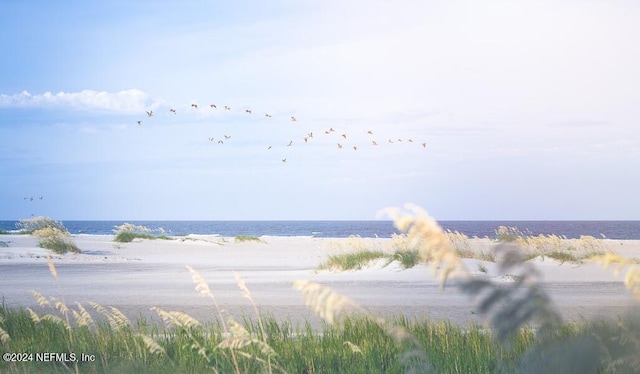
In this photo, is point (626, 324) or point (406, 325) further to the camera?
point (406, 325)

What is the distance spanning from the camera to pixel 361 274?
20.2 metres

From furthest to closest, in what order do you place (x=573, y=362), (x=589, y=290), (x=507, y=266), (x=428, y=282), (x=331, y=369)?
(x=428, y=282) → (x=589, y=290) → (x=331, y=369) → (x=573, y=362) → (x=507, y=266)

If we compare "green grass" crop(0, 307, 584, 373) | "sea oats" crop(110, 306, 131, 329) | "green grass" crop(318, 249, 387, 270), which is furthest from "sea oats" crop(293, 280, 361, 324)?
"green grass" crop(318, 249, 387, 270)

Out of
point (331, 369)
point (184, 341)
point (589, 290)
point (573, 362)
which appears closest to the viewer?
point (573, 362)

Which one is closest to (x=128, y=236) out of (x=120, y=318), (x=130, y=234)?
(x=130, y=234)

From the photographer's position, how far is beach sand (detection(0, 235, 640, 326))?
13.6m

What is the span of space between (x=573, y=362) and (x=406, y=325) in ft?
20.2

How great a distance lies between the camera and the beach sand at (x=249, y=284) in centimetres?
1358

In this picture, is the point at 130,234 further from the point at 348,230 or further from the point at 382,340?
the point at 348,230

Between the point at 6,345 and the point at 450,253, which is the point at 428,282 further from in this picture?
the point at 450,253

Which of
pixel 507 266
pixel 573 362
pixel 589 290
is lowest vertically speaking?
pixel 589 290

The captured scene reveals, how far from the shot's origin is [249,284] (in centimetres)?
1864

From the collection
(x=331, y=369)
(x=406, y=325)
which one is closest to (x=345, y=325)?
(x=406, y=325)

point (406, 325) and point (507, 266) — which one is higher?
point (507, 266)
